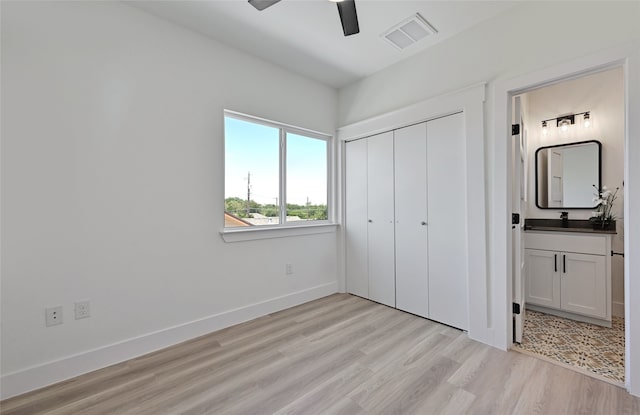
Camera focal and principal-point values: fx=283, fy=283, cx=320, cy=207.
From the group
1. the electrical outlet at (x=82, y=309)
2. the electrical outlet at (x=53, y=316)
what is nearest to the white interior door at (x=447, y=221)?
the electrical outlet at (x=82, y=309)

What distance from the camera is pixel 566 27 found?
1927mm

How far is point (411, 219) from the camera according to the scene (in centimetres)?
291

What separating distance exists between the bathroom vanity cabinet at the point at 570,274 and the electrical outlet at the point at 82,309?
3.92 meters

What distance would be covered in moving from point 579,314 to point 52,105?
181 inches

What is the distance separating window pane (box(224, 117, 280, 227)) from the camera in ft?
9.07

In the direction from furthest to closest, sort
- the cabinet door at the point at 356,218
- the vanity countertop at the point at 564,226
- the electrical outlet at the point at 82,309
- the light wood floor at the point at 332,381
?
the cabinet door at the point at 356,218
the vanity countertop at the point at 564,226
the electrical outlet at the point at 82,309
the light wood floor at the point at 332,381

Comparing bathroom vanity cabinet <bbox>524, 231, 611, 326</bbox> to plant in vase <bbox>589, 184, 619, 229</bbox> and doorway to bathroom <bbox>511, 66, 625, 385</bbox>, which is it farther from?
plant in vase <bbox>589, 184, 619, 229</bbox>

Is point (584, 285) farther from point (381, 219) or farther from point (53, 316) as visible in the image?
point (53, 316)

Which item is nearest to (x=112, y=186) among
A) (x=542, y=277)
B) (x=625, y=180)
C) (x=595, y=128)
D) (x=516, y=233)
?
(x=516, y=233)

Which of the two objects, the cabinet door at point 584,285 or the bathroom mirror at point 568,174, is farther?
the bathroom mirror at point 568,174

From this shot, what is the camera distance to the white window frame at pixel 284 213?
2752mm

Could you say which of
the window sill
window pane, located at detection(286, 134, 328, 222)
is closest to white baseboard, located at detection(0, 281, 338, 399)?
the window sill

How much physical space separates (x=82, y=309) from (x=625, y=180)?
3591mm

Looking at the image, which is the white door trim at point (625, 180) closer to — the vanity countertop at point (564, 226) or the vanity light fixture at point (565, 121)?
the vanity countertop at point (564, 226)
